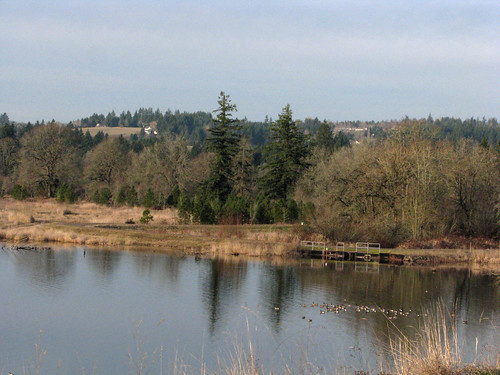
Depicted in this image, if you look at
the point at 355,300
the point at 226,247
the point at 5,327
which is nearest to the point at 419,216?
the point at 226,247

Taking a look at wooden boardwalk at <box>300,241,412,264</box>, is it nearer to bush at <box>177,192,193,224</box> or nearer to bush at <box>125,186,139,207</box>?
bush at <box>177,192,193,224</box>

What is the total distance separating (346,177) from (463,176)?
9.75 m

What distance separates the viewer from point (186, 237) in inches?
1713

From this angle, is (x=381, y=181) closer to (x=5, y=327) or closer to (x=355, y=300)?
(x=355, y=300)

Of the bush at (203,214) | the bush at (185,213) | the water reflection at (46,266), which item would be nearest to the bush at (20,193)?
the bush at (185,213)


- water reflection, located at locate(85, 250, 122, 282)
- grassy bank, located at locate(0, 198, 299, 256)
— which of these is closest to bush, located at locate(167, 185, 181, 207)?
grassy bank, located at locate(0, 198, 299, 256)

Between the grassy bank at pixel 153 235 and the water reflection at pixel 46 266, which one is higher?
the grassy bank at pixel 153 235

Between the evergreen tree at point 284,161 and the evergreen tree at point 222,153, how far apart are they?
3.96 meters

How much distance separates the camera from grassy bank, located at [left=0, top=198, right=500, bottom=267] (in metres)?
41.2

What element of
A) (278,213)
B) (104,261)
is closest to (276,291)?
(104,261)

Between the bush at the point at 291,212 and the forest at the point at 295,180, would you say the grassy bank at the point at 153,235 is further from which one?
the bush at the point at 291,212

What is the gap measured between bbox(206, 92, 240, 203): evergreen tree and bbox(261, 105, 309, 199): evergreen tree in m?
3.96

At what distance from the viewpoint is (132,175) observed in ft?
244

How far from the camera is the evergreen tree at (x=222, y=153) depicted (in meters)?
64.4
